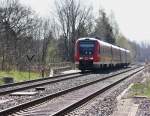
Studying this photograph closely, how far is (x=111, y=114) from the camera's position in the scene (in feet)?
48.1

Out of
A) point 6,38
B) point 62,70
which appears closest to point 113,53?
point 62,70

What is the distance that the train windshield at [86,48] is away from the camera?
49.6 metres

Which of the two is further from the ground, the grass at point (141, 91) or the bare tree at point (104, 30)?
the bare tree at point (104, 30)

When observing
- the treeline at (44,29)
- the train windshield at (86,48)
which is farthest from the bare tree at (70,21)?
Result: the train windshield at (86,48)

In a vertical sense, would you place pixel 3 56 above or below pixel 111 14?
below

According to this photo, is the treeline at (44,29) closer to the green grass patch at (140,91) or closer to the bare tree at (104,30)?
the bare tree at (104,30)

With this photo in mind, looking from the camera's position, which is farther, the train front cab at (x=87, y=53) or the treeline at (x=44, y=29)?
the treeline at (x=44, y=29)

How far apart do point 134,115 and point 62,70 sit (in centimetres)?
4001

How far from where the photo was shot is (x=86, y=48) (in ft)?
164

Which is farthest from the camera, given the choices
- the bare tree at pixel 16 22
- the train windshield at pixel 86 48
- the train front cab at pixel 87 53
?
the bare tree at pixel 16 22

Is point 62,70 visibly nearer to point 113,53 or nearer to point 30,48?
point 113,53

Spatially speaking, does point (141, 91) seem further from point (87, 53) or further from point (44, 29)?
point (44, 29)

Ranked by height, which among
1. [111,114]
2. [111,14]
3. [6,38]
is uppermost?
[111,14]

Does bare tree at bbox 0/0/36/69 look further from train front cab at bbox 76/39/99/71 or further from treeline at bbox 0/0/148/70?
train front cab at bbox 76/39/99/71
